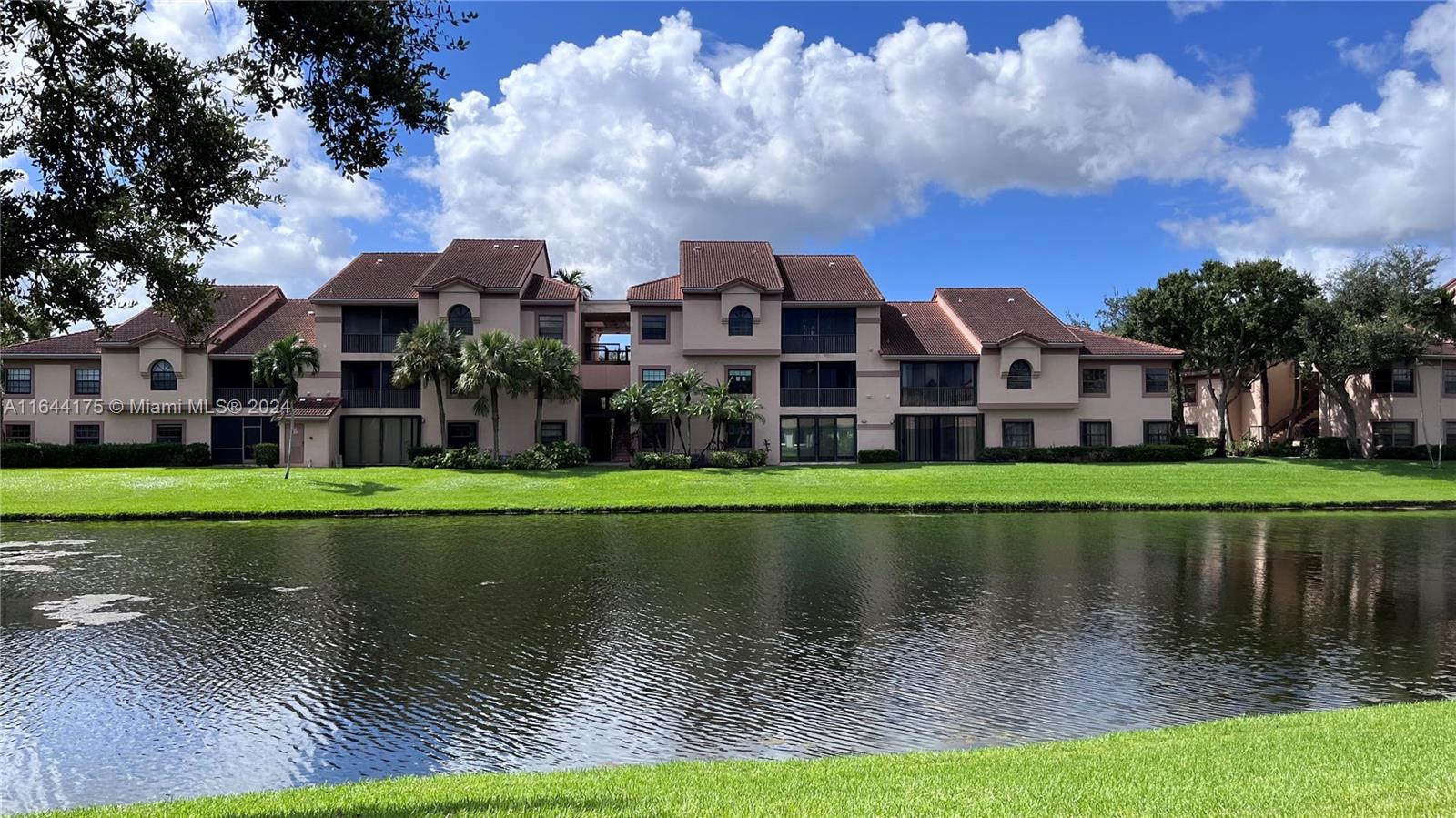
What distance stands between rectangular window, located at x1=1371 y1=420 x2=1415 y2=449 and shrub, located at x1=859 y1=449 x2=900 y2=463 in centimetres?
2795

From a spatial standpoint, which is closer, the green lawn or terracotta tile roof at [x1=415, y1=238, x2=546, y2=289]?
the green lawn

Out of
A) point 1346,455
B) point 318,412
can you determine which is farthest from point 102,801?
point 1346,455

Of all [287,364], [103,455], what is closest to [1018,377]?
[287,364]

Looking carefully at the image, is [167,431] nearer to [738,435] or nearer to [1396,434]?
[738,435]

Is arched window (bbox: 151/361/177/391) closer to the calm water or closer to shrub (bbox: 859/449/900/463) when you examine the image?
the calm water

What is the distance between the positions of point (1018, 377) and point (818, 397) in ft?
34.5

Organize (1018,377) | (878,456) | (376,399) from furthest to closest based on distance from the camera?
(1018,377), (376,399), (878,456)

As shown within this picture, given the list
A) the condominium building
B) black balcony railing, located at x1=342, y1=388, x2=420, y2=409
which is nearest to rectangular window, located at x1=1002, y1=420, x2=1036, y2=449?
the condominium building

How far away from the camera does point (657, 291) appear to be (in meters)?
49.2

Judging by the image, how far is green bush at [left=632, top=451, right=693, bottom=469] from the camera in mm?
44750

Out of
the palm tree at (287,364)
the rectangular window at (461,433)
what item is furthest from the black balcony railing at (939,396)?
the palm tree at (287,364)

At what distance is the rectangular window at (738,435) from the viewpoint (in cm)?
4841

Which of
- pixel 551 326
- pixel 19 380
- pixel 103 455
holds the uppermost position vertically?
pixel 551 326

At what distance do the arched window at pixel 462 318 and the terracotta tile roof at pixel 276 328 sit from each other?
7654 millimetres
